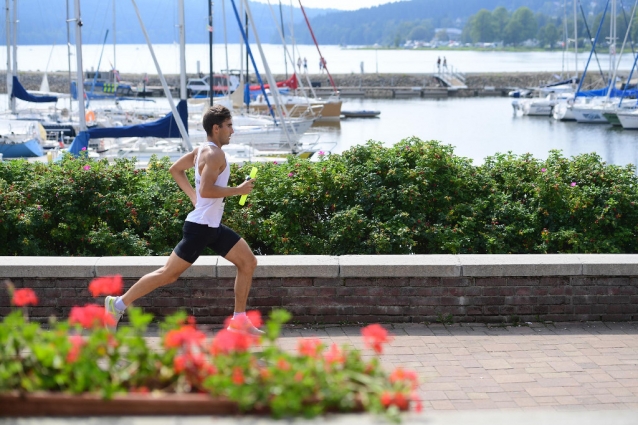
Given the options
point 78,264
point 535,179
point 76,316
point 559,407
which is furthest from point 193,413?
point 535,179

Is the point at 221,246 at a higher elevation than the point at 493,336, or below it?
higher

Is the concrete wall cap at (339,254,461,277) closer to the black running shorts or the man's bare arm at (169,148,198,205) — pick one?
the black running shorts

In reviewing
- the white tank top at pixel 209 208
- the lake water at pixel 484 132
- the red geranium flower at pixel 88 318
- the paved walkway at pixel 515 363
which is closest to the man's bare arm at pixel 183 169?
the white tank top at pixel 209 208

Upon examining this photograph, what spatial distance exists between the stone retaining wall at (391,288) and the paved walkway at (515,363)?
0.43 ft

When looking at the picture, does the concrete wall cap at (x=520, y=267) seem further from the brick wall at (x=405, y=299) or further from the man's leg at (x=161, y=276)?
the man's leg at (x=161, y=276)

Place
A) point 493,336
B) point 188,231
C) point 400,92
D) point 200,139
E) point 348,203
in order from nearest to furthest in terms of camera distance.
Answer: point 188,231 < point 493,336 < point 348,203 < point 200,139 < point 400,92

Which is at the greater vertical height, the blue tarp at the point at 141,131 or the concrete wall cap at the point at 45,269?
the blue tarp at the point at 141,131

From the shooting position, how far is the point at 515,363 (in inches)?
230

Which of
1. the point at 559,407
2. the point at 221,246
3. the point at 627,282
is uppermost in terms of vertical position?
the point at 221,246

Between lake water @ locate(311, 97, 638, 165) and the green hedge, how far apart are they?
93.3ft

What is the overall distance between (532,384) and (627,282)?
5.75 feet

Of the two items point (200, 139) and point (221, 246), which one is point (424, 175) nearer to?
point (221, 246)

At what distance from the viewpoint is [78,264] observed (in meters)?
6.52

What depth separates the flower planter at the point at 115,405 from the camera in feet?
11.0
